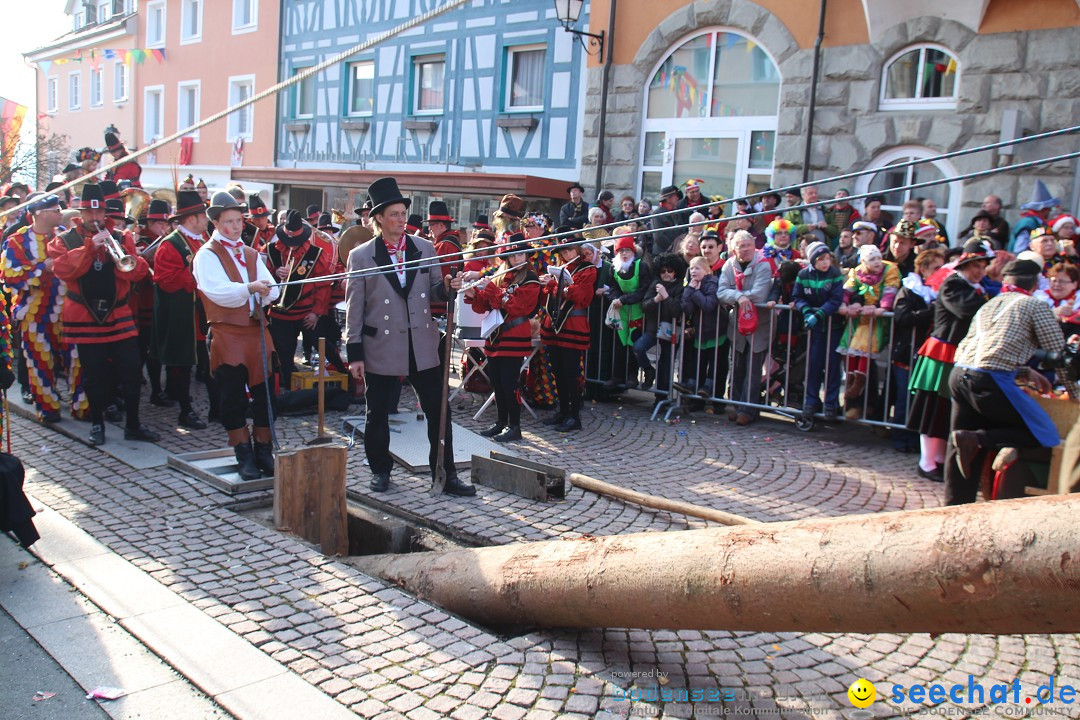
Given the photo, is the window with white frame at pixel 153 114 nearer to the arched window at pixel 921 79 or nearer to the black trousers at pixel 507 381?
the arched window at pixel 921 79

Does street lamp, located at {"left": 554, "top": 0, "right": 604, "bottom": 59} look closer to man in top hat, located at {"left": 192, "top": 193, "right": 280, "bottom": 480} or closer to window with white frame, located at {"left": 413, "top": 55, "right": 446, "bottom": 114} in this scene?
window with white frame, located at {"left": 413, "top": 55, "right": 446, "bottom": 114}

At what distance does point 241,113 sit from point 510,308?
19620 millimetres

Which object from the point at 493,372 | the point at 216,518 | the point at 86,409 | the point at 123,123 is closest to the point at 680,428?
the point at 493,372

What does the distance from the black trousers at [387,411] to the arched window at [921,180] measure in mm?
7521

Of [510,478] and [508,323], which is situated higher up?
[508,323]

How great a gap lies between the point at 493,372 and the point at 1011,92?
7.52 meters

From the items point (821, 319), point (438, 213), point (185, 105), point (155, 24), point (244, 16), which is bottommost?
point (821, 319)

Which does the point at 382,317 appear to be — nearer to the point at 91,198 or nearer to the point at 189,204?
the point at 189,204

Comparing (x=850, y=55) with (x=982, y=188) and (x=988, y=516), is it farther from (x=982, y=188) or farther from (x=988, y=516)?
(x=988, y=516)

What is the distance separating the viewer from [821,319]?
26.5ft

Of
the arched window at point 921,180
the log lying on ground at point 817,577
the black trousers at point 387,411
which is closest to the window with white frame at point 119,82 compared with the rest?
the arched window at point 921,180

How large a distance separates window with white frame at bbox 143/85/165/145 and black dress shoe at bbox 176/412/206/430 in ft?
75.4

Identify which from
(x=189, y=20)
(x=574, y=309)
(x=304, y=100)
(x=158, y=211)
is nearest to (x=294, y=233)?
(x=158, y=211)

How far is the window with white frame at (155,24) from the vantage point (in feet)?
92.0
